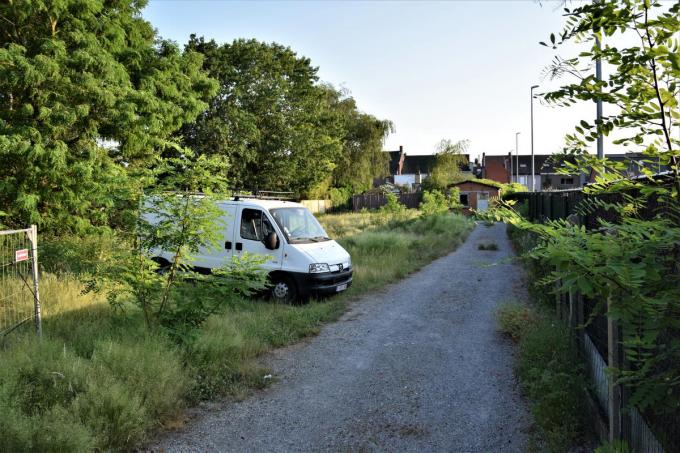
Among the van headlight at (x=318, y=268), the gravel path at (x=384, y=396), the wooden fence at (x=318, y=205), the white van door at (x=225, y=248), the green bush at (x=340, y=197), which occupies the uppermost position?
the green bush at (x=340, y=197)

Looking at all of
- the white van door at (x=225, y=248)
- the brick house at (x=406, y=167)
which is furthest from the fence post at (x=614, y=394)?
the brick house at (x=406, y=167)

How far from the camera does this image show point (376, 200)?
51.7 meters

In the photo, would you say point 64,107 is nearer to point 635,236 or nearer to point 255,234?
point 255,234

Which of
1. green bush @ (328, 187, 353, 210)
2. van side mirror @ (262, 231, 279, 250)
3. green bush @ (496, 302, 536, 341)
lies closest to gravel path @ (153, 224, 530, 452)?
green bush @ (496, 302, 536, 341)

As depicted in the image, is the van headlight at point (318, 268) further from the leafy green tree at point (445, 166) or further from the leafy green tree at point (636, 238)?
the leafy green tree at point (445, 166)

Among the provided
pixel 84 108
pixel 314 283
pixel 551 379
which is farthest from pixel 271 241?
pixel 84 108

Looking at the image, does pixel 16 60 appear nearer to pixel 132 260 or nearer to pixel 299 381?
pixel 132 260

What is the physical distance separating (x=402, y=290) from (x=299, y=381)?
593 centimetres

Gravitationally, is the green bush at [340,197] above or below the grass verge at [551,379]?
above

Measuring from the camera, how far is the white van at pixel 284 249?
367 inches

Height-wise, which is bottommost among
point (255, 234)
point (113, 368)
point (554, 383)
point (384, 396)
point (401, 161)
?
point (384, 396)

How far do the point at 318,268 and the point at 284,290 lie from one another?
2.70 feet

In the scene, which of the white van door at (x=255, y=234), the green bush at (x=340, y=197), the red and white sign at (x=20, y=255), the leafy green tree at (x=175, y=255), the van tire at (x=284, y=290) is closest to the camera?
the leafy green tree at (x=175, y=255)

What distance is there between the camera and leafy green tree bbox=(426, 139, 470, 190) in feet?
157
